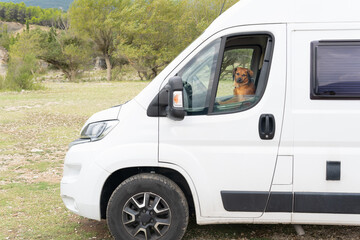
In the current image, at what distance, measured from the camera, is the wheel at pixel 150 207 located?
Answer: 177 inches

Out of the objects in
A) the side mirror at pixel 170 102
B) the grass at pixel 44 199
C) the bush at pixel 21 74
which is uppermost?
the bush at pixel 21 74

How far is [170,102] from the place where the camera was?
169 inches

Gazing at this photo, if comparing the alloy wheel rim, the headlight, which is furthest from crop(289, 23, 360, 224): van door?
the headlight

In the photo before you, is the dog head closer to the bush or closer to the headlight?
the headlight

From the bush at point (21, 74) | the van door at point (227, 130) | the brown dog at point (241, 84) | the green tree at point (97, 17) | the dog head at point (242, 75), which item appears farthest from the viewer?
the green tree at point (97, 17)

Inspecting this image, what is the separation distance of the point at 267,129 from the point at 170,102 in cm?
95

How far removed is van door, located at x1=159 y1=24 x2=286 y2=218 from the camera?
4328 millimetres

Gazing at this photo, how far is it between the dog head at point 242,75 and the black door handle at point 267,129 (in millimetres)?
557

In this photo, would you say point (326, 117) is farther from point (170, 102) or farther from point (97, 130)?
point (97, 130)

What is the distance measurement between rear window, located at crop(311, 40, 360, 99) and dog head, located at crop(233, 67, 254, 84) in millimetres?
714

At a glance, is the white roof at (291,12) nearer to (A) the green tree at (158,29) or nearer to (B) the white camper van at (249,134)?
(B) the white camper van at (249,134)

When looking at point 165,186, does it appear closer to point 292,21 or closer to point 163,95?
point 163,95

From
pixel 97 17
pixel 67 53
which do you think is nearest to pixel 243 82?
pixel 97 17

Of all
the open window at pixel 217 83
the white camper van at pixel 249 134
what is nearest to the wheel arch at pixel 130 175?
the white camper van at pixel 249 134
